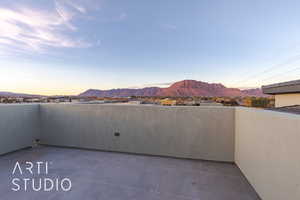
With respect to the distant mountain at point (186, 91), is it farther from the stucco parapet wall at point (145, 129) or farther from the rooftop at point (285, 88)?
the rooftop at point (285, 88)

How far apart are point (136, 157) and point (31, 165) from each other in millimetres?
2409

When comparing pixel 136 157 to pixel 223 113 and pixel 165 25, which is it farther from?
pixel 165 25

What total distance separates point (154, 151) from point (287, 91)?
12.2 feet

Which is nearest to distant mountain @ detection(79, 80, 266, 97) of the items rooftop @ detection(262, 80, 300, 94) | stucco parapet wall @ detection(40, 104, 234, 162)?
stucco parapet wall @ detection(40, 104, 234, 162)

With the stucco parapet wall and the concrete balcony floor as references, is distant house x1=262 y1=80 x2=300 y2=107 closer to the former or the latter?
the stucco parapet wall

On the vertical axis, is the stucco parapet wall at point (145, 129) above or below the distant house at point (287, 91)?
below

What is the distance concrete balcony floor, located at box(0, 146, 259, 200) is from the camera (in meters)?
2.13

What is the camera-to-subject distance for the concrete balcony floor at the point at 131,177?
7.00 feet

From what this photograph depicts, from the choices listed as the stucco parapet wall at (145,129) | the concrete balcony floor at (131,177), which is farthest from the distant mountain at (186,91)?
the concrete balcony floor at (131,177)

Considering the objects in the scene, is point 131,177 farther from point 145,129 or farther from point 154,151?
point 145,129

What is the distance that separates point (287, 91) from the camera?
11.3 ft

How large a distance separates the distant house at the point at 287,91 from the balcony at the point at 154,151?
1444 mm

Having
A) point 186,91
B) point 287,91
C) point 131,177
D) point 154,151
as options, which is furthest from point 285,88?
point 186,91

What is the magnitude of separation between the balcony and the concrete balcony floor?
15 millimetres
